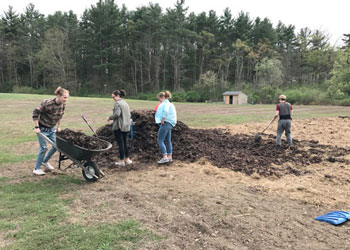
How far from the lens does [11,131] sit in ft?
35.5

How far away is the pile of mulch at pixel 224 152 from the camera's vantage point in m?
5.99

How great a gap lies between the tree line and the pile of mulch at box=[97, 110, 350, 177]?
40624 mm

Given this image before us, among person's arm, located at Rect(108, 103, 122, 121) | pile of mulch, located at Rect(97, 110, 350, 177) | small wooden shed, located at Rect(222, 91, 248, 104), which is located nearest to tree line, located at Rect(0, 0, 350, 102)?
small wooden shed, located at Rect(222, 91, 248, 104)

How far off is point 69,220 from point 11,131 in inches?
374

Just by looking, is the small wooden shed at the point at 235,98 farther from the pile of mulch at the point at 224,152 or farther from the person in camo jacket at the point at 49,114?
the person in camo jacket at the point at 49,114

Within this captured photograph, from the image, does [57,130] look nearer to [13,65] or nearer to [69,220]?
[69,220]

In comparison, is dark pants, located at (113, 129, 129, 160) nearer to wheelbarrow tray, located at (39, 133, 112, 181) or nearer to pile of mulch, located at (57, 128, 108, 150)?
pile of mulch, located at (57, 128, 108, 150)

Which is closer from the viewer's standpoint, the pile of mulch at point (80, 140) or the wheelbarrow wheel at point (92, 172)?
the pile of mulch at point (80, 140)

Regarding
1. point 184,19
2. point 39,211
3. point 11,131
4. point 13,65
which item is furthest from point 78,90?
point 39,211

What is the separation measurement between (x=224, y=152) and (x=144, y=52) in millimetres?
51250

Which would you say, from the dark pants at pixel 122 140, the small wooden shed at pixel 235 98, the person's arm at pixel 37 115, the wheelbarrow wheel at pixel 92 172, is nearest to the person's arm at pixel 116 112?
the dark pants at pixel 122 140

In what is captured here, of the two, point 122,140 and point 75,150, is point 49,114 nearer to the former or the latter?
point 75,150

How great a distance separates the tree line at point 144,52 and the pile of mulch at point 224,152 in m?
40.6

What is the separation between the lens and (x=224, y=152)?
23.0 ft
